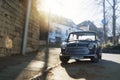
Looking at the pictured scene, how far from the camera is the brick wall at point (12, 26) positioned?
544 inches

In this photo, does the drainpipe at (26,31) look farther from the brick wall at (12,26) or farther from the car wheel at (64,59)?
the car wheel at (64,59)

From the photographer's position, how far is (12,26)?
1528 centimetres

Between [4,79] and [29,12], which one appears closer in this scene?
[4,79]

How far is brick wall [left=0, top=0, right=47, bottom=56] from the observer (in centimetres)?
1381

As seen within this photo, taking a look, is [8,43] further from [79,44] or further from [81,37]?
[81,37]

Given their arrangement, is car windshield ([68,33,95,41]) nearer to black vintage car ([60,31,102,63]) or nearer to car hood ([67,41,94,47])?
black vintage car ([60,31,102,63])

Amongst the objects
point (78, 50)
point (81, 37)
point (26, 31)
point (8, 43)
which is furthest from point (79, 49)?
point (26, 31)

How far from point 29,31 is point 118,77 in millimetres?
9099

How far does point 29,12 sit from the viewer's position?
17.5 m

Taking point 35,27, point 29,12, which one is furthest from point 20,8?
point 35,27

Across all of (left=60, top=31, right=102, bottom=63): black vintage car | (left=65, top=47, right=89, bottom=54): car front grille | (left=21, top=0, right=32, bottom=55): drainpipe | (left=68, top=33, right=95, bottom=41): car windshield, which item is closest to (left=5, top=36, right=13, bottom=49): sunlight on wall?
(left=21, top=0, right=32, bottom=55): drainpipe

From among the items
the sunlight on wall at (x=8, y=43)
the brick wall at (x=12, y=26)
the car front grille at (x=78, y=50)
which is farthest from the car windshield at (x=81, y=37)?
the sunlight on wall at (x=8, y=43)

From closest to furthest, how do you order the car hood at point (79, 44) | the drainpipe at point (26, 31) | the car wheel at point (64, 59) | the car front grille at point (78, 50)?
the car front grille at point (78, 50) < the car hood at point (79, 44) < the car wheel at point (64, 59) < the drainpipe at point (26, 31)

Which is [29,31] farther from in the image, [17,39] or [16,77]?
[16,77]
